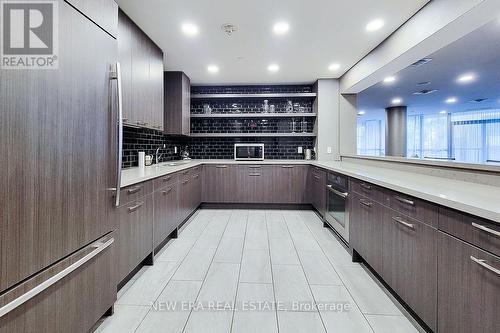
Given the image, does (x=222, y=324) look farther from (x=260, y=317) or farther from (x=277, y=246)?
(x=277, y=246)

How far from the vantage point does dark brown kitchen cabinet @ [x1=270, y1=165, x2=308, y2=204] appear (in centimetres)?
508

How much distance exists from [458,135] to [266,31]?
11.2 meters

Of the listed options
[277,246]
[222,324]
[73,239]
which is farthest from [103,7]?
[277,246]

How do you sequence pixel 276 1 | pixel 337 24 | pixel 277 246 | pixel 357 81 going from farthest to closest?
pixel 357 81
pixel 277 246
pixel 337 24
pixel 276 1

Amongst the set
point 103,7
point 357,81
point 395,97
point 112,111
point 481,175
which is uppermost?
point 395,97

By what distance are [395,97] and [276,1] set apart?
20.8 ft

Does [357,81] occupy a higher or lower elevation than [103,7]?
higher

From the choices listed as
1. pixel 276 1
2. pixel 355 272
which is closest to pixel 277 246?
pixel 355 272

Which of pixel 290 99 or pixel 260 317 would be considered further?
pixel 290 99

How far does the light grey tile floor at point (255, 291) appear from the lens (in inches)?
70.3

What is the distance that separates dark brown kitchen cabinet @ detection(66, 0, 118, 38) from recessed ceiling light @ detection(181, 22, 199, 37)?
1285 mm

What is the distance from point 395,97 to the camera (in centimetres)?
757

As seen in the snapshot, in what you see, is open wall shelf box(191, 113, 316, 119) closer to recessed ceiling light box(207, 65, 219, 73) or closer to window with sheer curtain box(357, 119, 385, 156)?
recessed ceiling light box(207, 65, 219, 73)

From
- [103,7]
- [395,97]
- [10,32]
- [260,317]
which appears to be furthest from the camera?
[395,97]
